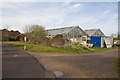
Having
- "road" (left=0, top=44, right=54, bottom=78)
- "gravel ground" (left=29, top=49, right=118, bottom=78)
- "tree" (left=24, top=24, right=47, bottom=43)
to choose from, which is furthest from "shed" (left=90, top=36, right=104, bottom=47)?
"road" (left=0, top=44, right=54, bottom=78)

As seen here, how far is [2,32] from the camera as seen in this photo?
9812 cm

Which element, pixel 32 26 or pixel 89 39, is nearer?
pixel 89 39

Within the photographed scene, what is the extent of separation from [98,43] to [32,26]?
79.6 feet

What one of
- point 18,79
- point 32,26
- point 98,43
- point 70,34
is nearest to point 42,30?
point 32,26

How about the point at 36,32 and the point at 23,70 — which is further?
the point at 36,32

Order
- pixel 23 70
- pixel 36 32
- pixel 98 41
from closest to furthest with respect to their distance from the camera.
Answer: pixel 23 70, pixel 98 41, pixel 36 32

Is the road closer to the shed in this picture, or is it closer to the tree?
the shed

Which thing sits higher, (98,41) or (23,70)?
(98,41)

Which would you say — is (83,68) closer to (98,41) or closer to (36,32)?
(98,41)

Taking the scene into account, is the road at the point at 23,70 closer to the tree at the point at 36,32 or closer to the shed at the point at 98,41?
the shed at the point at 98,41

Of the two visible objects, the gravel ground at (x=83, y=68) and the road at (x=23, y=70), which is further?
the gravel ground at (x=83, y=68)

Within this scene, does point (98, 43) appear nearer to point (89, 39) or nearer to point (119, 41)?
point (89, 39)

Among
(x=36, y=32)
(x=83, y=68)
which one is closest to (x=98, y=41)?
(x=36, y=32)

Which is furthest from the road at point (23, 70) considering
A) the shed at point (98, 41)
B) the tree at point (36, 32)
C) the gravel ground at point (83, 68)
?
the tree at point (36, 32)
